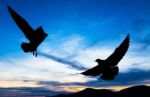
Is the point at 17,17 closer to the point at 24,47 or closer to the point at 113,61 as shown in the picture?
the point at 24,47

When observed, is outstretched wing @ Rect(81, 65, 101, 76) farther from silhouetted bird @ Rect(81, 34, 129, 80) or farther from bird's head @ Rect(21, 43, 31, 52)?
bird's head @ Rect(21, 43, 31, 52)

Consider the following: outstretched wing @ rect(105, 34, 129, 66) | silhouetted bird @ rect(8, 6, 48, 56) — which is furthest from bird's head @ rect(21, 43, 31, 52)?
outstretched wing @ rect(105, 34, 129, 66)

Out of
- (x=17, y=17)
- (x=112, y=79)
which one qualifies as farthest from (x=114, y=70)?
(x=17, y=17)

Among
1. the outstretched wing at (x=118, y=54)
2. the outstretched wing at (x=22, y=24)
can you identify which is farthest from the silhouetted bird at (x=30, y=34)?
the outstretched wing at (x=118, y=54)

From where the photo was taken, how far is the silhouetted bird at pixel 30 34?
714 inches

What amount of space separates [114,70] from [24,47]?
564 centimetres

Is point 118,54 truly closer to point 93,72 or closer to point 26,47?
point 93,72

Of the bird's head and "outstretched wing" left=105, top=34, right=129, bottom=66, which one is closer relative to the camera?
the bird's head

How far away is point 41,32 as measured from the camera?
1878 centimetres

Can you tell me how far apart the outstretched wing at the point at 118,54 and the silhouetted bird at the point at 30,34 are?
5830 millimetres

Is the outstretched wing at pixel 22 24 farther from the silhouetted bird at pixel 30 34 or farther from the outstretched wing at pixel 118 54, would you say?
the outstretched wing at pixel 118 54

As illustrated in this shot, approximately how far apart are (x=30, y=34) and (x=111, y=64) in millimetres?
6044

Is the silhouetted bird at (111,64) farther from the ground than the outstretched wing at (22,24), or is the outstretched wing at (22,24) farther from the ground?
the outstretched wing at (22,24)

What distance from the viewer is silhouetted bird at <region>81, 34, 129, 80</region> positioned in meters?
20.5
